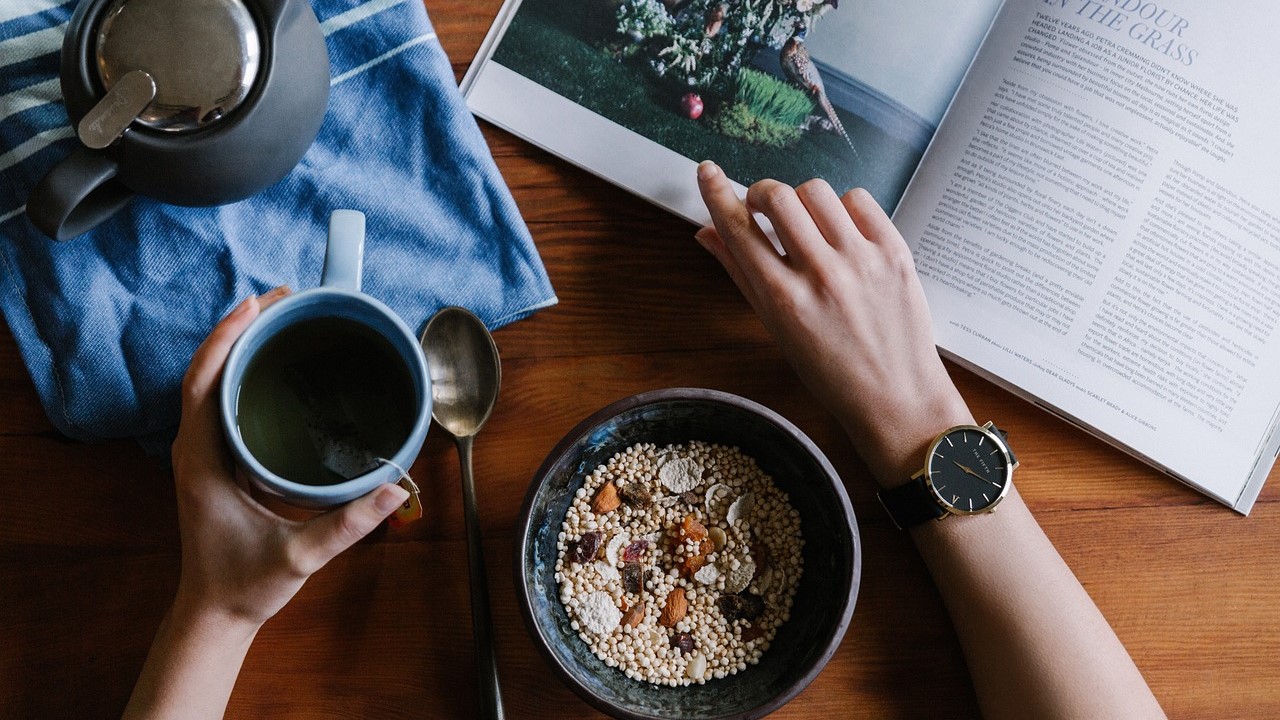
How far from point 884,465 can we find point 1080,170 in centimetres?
28

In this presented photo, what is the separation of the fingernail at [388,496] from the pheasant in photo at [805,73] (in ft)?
1.45

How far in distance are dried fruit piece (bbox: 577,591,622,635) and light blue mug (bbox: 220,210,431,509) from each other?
181 millimetres

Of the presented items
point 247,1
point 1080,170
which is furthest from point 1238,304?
point 247,1

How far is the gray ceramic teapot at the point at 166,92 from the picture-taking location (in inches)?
20.5

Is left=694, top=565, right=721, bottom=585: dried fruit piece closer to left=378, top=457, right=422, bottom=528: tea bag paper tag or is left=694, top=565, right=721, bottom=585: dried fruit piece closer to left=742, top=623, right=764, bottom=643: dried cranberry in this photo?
left=742, top=623, right=764, bottom=643: dried cranberry

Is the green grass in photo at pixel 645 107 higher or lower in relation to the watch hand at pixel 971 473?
higher

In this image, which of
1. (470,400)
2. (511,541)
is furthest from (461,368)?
(511,541)

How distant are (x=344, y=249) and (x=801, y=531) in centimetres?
38

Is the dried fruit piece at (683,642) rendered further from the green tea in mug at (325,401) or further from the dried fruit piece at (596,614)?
the green tea in mug at (325,401)

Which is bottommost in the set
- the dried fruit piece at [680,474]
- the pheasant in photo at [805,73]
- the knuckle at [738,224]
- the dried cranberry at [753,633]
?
the dried cranberry at [753,633]

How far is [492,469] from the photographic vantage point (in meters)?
0.68

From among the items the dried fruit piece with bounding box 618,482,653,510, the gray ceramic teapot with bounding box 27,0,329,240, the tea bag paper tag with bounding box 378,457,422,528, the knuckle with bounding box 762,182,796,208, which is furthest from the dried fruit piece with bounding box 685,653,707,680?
the gray ceramic teapot with bounding box 27,0,329,240

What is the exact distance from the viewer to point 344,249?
0.57 m

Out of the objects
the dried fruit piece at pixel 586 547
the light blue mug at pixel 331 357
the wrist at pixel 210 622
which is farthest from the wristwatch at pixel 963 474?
the wrist at pixel 210 622
